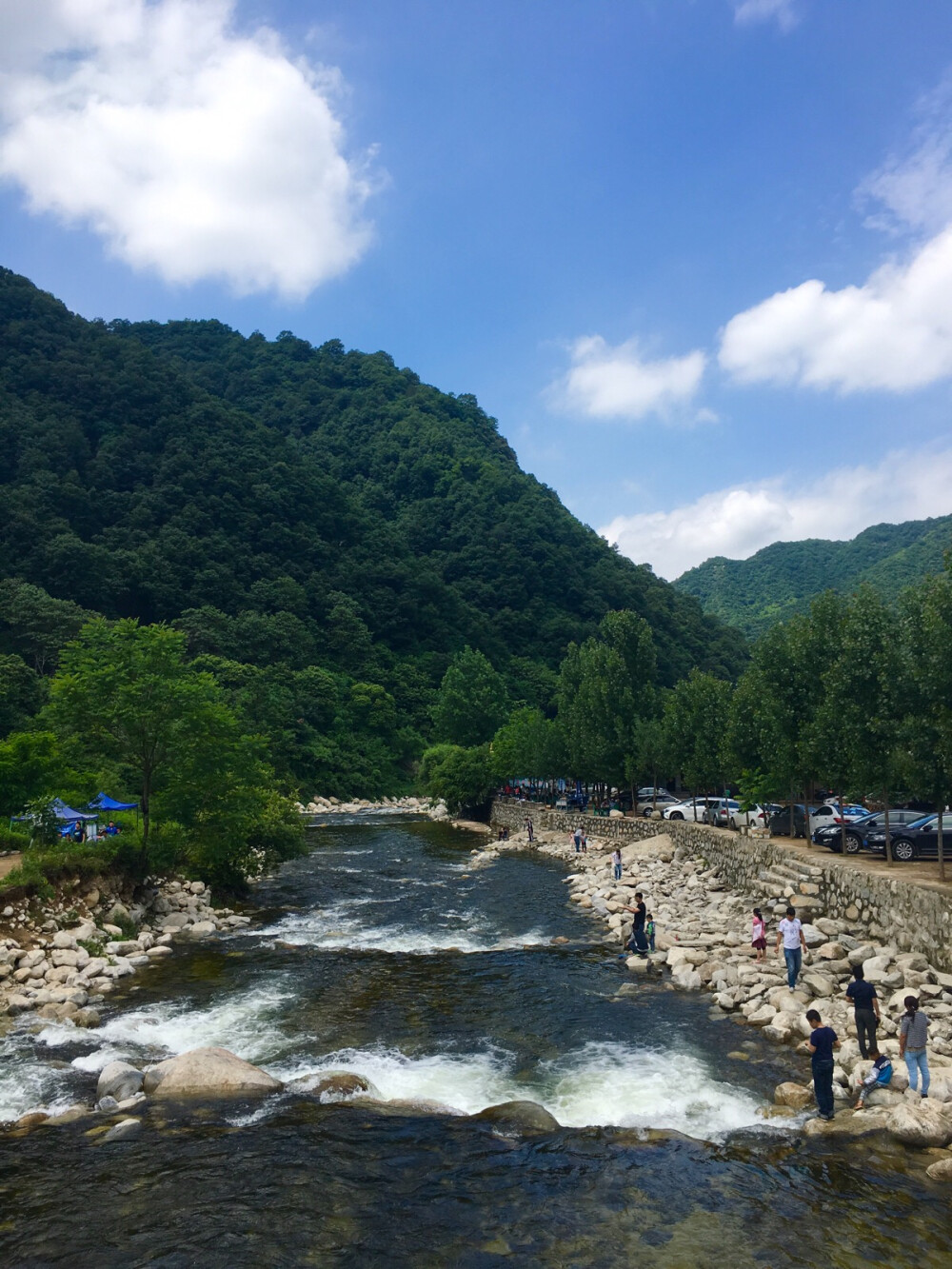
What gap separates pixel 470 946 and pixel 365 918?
18.5ft

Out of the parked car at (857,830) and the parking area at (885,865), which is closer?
the parking area at (885,865)

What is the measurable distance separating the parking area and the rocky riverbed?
1670 millimetres

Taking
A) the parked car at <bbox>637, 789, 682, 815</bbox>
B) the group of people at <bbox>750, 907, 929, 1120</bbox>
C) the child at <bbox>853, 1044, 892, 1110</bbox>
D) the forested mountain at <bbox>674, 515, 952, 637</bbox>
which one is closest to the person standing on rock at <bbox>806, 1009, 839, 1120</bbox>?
the group of people at <bbox>750, 907, 929, 1120</bbox>

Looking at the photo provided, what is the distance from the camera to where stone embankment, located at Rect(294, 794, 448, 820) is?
7844 cm

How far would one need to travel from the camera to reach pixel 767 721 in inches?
1320

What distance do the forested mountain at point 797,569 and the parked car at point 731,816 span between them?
74709mm

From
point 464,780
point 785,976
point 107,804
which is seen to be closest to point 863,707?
point 785,976

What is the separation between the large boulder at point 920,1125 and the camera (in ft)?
37.3

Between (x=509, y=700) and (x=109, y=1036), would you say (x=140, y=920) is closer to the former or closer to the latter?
(x=109, y=1036)

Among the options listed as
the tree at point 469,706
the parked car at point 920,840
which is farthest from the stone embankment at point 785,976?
the tree at point 469,706

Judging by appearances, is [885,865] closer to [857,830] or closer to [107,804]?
[857,830]

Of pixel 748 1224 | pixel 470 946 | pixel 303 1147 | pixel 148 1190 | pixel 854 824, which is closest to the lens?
pixel 748 1224

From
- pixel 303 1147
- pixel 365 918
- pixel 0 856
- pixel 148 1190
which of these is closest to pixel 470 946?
pixel 365 918

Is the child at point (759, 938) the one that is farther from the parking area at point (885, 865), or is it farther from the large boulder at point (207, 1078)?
the large boulder at point (207, 1078)
